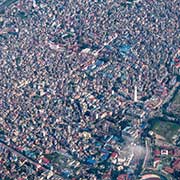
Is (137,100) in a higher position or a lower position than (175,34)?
lower

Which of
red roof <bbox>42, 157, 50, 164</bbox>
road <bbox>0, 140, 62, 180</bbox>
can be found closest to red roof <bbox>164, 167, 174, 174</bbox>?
road <bbox>0, 140, 62, 180</bbox>

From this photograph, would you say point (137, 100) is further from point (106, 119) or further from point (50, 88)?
point (50, 88)

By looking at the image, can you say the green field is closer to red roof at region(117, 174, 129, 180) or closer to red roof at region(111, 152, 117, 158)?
red roof at region(111, 152, 117, 158)

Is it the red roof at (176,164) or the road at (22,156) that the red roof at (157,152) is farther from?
the road at (22,156)

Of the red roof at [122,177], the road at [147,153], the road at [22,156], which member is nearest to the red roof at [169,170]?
the road at [147,153]

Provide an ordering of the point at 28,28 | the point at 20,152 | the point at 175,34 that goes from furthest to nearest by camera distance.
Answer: the point at 28,28 → the point at 175,34 → the point at 20,152

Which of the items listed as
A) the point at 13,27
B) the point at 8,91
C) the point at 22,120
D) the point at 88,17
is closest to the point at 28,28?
the point at 13,27

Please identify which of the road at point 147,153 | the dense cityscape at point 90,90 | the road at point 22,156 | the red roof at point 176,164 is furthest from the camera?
the dense cityscape at point 90,90
